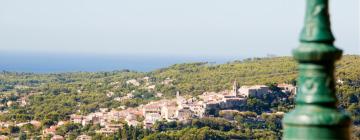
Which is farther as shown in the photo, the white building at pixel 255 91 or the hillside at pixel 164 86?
the hillside at pixel 164 86

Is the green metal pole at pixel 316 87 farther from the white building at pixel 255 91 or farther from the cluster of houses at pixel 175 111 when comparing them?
the white building at pixel 255 91

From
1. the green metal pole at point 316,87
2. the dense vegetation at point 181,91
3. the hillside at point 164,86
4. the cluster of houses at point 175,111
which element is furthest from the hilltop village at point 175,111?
the green metal pole at point 316,87

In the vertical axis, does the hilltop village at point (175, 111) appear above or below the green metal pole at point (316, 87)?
below

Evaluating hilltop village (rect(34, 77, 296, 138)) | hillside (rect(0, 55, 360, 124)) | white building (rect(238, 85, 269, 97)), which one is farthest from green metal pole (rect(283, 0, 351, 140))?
white building (rect(238, 85, 269, 97))

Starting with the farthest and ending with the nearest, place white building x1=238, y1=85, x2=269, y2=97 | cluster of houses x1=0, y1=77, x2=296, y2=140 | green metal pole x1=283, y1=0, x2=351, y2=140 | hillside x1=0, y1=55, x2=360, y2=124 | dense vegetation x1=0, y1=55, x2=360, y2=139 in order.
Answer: hillside x1=0, y1=55, x2=360, y2=124, white building x1=238, y1=85, x2=269, y2=97, cluster of houses x1=0, y1=77, x2=296, y2=140, dense vegetation x1=0, y1=55, x2=360, y2=139, green metal pole x1=283, y1=0, x2=351, y2=140

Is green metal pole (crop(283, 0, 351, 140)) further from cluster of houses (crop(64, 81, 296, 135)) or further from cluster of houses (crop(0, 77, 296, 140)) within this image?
cluster of houses (crop(64, 81, 296, 135))

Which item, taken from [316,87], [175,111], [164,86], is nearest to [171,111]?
[175,111]

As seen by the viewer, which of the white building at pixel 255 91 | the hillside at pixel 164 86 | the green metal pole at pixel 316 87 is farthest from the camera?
the hillside at pixel 164 86

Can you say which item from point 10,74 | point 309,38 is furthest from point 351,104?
point 10,74
